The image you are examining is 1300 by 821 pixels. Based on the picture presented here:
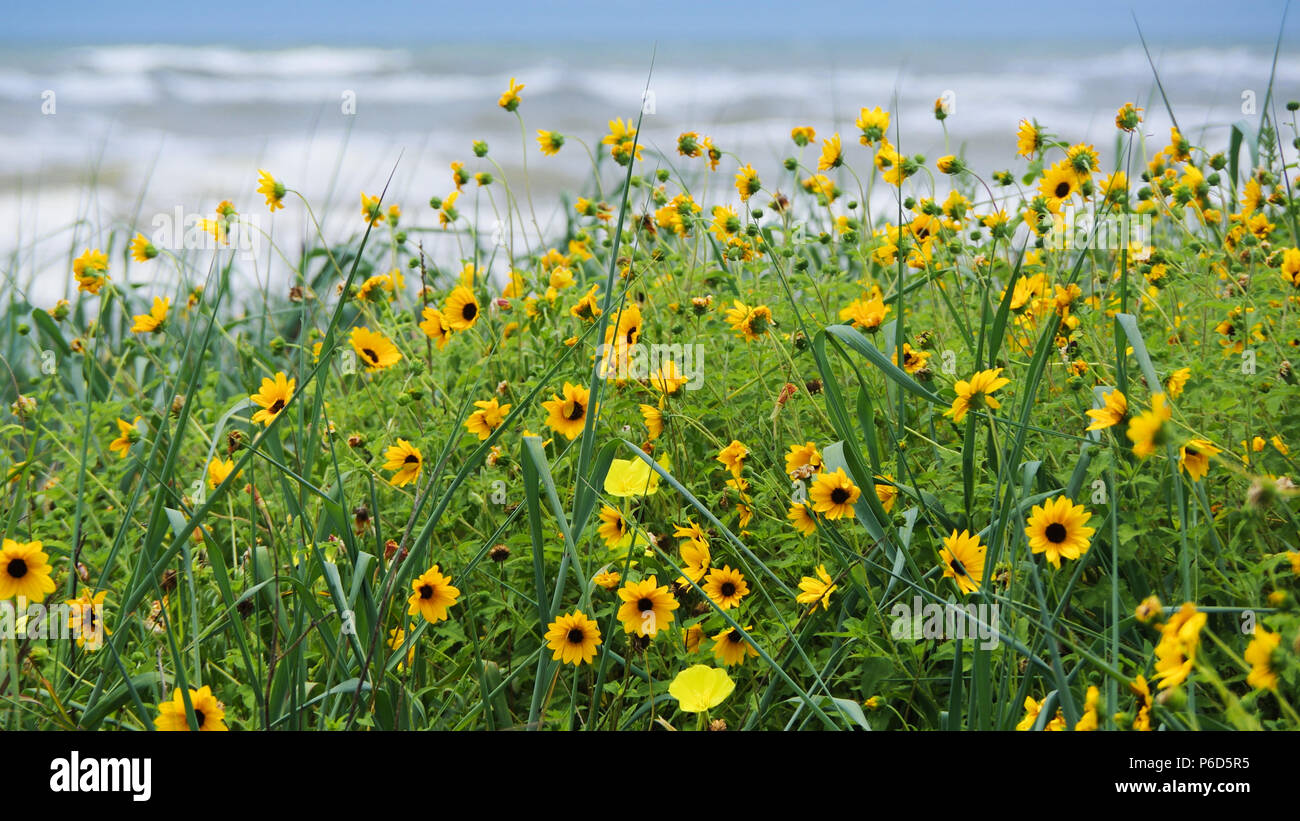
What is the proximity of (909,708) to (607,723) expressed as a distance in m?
0.51

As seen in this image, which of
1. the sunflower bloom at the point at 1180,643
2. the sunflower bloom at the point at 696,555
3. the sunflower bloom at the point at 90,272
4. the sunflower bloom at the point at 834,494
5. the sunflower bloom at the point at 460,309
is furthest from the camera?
the sunflower bloom at the point at 90,272

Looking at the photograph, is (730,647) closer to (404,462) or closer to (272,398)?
(404,462)

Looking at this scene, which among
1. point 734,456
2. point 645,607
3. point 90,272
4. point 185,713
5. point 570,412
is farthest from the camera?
point 90,272

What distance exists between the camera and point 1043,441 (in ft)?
6.34

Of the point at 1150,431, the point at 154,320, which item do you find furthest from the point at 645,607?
the point at 154,320

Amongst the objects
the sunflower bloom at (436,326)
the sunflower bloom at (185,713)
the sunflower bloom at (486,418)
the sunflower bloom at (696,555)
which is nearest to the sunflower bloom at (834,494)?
the sunflower bloom at (696,555)

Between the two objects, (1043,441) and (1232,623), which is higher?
(1043,441)

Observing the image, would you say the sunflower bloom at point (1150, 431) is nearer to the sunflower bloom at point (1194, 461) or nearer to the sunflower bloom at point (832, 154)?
the sunflower bloom at point (1194, 461)

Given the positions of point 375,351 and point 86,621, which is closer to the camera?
point 86,621

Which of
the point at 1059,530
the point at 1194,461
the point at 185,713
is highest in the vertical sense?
the point at 1194,461

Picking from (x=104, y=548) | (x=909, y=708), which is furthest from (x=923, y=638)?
(x=104, y=548)

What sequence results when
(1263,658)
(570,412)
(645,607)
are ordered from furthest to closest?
1. (570,412)
2. (645,607)
3. (1263,658)

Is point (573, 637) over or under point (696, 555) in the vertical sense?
under
